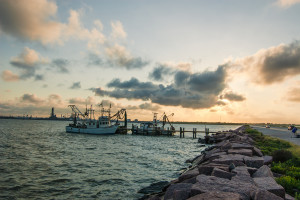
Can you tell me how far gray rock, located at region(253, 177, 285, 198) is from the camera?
5.57 metres

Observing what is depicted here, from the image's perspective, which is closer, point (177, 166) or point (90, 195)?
point (90, 195)

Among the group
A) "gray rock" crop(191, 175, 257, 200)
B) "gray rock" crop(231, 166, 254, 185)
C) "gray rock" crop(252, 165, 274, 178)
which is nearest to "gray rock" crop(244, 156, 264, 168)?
"gray rock" crop(252, 165, 274, 178)

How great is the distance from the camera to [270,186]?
5840 millimetres

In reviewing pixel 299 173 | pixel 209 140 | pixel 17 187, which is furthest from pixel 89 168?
pixel 209 140

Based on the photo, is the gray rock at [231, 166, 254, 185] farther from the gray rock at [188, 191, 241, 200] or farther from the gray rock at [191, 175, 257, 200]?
the gray rock at [188, 191, 241, 200]

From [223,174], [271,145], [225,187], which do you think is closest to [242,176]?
[223,174]

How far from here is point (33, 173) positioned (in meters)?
15.5

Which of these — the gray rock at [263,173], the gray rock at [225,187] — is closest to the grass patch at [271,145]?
the gray rock at [263,173]

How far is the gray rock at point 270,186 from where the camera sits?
5.57 meters

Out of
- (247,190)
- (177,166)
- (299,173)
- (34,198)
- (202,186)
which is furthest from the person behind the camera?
(177,166)

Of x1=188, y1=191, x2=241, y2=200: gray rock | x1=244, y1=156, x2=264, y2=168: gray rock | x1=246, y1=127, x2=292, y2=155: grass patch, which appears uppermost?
x1=188, y1=191, x2=241, y2=200: gray rock

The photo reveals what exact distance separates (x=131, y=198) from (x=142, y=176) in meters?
4.38

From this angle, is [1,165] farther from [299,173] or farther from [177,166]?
[299,173]

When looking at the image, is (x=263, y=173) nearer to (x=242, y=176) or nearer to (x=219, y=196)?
(x=242, y=176)
